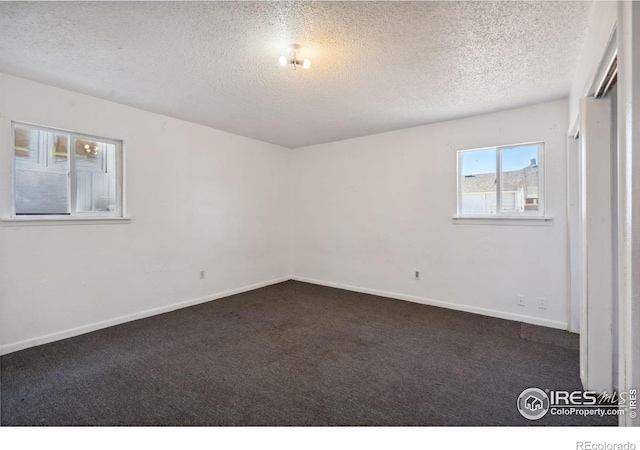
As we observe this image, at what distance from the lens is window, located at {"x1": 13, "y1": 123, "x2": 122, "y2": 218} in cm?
287

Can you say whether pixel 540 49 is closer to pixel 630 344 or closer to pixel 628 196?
pixel 628 196

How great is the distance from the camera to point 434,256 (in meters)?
4.15

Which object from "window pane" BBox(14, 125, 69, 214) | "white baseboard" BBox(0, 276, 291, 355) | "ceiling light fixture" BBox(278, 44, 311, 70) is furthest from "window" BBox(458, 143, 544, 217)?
"window pane" BBox(14, 125, 69, 214)

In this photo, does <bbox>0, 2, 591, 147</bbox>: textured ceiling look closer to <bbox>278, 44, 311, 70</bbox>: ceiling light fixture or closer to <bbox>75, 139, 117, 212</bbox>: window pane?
Result: <bbox>278, 44, 311, 70</bbox>: ceiling light fixture

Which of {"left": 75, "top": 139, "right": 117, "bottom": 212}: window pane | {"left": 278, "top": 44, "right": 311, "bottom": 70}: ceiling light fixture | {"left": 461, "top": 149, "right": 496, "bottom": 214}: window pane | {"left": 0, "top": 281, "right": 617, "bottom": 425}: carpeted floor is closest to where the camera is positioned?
{"left": 0, "top": 281, "right": 617, "bottom": 425}: carpeted floor

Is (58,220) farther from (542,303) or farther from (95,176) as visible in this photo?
(542,303)

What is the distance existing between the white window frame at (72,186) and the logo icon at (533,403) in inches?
161

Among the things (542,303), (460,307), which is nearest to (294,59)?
(460,307)

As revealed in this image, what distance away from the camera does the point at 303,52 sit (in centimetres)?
229

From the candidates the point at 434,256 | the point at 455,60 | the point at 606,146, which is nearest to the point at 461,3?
the point at 455,60

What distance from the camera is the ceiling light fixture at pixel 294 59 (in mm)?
2218

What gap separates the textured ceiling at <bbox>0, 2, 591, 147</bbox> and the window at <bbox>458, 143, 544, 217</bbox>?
0.57 meters

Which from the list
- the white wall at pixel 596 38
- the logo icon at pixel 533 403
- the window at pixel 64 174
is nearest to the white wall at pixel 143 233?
the window at pixel 64 174

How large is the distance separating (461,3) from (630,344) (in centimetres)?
191
